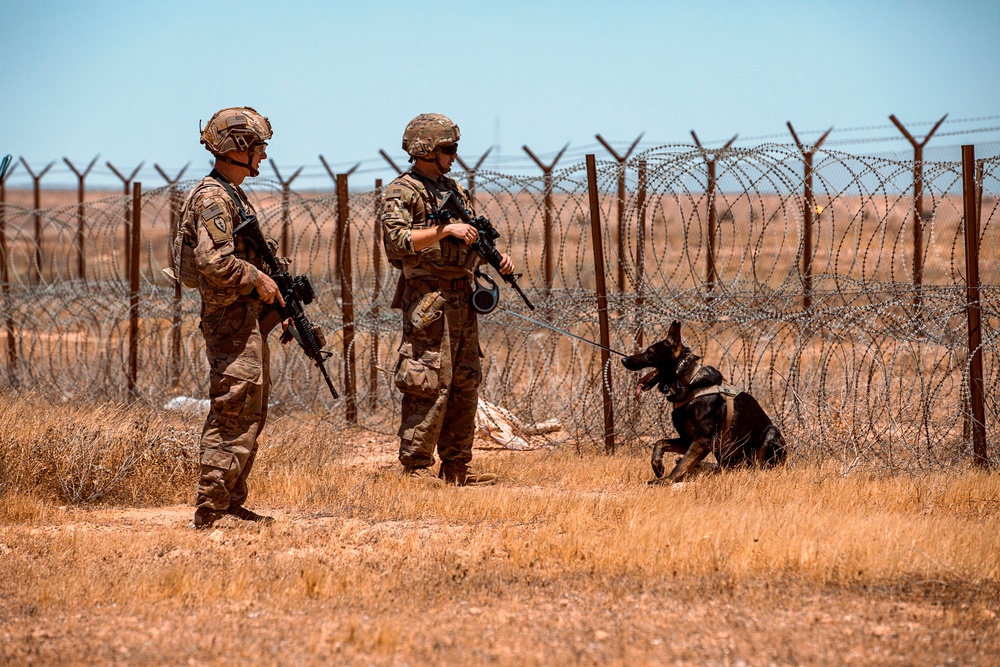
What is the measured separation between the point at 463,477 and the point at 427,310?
3.80 ft

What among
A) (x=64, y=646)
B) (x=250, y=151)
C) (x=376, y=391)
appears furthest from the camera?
(x=376, y=391)

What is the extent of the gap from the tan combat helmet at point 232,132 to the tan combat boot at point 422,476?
224 cm

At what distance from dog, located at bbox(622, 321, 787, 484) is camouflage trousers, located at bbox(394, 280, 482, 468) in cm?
99

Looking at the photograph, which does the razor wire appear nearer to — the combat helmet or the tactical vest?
the tactical vest

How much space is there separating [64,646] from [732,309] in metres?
4.52

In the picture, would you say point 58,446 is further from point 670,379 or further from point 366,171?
point 366,171

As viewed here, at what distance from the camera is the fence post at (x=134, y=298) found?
905cm

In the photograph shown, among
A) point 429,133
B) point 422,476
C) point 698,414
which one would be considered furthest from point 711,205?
point 422,476

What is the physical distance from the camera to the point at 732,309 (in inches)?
274

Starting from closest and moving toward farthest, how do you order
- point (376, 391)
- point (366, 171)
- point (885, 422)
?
point (885, 422) < point (376, 391) < point (366, 171)

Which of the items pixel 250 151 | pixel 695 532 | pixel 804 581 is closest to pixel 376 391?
pixel 250 151

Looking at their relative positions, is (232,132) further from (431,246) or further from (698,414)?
(698,414)

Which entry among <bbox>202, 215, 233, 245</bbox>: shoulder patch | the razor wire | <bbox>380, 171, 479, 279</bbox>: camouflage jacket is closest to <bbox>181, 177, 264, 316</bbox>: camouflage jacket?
<bbox>202, 215, 233, 245</bbox>: shoulder patch

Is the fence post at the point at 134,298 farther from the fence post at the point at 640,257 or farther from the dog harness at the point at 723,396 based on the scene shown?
the dog harness at the point at 723,396
